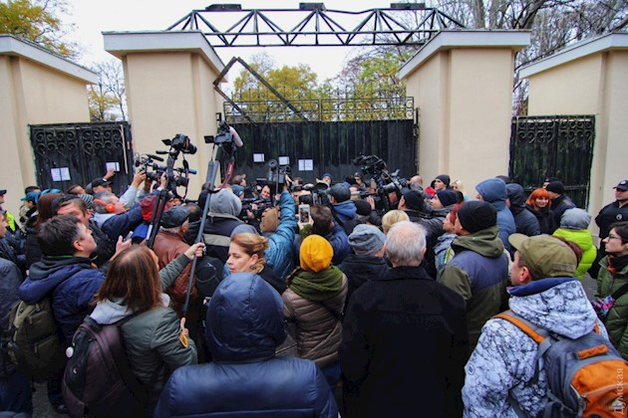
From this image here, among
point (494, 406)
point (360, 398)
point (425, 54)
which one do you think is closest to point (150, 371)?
A: point (360, 398)

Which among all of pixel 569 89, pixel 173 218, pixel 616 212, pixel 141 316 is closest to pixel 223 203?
pixel 173 218

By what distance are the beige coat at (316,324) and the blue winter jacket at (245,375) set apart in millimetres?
832

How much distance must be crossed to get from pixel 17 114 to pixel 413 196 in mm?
6898

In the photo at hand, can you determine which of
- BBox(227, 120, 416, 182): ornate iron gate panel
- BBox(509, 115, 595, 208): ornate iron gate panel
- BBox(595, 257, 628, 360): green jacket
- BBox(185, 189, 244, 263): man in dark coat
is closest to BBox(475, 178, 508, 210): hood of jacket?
BBox(595, 257, 628, 360): green jacket

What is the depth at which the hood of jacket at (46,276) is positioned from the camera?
2174 mm

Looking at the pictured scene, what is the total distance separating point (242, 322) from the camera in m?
1.57

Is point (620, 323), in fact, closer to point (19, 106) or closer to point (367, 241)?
point (367, 241)

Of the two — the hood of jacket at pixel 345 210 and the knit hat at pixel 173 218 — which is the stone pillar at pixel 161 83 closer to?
the hood of jacket at pixel 345 210

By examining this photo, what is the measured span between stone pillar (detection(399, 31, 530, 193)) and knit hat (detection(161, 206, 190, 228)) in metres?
5.66

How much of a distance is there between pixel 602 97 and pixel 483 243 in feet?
23.5

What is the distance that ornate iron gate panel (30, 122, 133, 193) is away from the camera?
Answer: 6676 mm

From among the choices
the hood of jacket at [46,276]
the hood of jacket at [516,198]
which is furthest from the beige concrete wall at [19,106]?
the hood of jacket at [516,198]

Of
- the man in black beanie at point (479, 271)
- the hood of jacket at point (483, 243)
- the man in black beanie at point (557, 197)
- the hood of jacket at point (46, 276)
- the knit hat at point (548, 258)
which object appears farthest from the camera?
the man in black beanie at point (557, 197)

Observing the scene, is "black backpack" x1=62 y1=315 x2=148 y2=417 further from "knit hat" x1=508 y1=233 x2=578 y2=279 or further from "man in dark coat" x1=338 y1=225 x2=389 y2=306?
"knit hat" x1=508 y1=233 x2=578 y2=279
